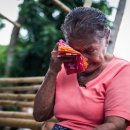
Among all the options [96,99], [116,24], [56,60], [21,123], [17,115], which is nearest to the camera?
[96,99]

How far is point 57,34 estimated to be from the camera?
11.5 meters

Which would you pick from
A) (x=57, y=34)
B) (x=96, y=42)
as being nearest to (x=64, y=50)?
(x=96, y=42)

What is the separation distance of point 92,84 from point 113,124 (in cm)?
26

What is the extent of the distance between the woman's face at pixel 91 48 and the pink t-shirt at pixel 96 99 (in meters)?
0.08

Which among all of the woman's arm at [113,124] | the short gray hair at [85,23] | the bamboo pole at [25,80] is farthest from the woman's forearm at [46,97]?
the bamboo pole at [25,80]

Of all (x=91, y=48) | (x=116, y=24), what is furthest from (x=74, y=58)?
(x=116, y=24)

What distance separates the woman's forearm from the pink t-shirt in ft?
0.21

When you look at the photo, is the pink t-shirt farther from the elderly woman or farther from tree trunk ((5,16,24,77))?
tree trunk ((5,16,24,77))

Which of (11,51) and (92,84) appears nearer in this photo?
(92,84)

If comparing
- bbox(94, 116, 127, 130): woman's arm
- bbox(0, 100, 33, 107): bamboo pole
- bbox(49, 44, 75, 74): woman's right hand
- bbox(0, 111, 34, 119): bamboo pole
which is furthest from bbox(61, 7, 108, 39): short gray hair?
bbox(0, 100, 33, 107): bamboo pole

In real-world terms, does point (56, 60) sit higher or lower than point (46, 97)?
higher

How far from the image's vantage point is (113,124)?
1.68 metres

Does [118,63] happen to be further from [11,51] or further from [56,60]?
[11,51]

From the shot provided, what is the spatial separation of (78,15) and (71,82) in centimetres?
35
